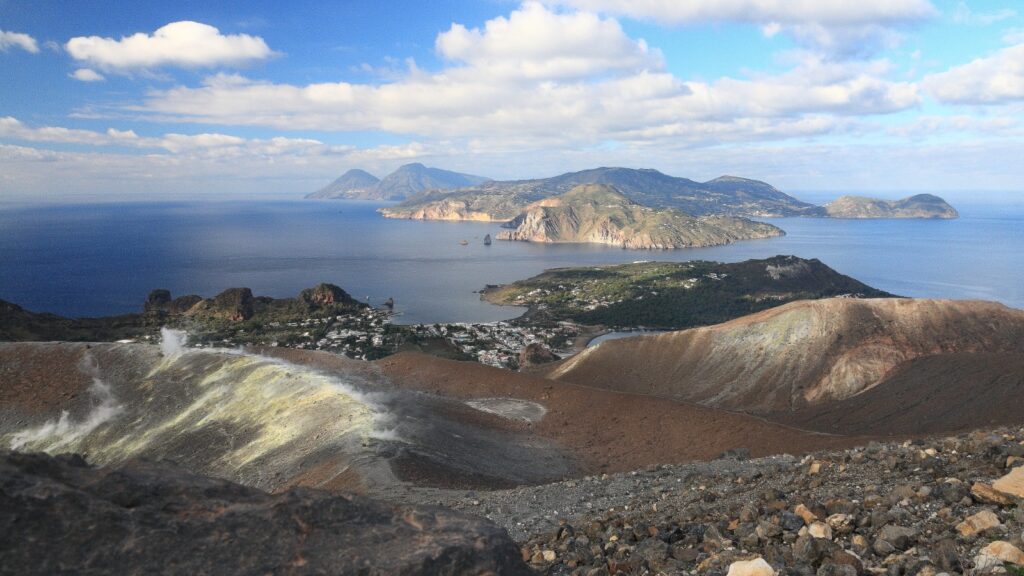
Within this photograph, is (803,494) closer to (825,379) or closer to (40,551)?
(40,551)

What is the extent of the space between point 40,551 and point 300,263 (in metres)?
177

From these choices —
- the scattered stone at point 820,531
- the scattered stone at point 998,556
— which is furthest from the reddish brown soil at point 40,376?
the scattered stone at point 998,556

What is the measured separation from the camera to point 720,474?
16.8 meters

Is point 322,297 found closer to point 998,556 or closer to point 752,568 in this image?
point 752,568

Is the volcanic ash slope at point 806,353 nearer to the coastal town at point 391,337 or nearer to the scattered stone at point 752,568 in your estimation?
the coastal town at point 391,337

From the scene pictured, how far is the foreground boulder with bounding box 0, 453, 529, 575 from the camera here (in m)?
6.38

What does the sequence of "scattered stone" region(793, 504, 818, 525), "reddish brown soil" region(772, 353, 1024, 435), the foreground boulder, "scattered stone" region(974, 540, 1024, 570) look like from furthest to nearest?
"reddish brown soil" region(772, 353, 1024, 435)
"scattered stone" region(793, 504, 818, 525)
the foreground boulder
"scattered stone" region(974, 540, 1024, 570)

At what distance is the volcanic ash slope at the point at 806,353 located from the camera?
134 feet

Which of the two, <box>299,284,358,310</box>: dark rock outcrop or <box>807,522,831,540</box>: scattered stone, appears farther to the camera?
<box>299,284,358,310</box>: dark rock outcrop

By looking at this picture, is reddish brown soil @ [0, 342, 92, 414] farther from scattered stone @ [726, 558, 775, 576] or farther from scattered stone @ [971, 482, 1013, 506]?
scattered stone @ [971, 482, 1013, 506]

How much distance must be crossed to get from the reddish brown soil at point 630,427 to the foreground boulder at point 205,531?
728 inches

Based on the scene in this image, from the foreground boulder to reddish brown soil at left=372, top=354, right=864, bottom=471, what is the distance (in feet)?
60.7

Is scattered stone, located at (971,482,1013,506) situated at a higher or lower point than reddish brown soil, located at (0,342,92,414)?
higher

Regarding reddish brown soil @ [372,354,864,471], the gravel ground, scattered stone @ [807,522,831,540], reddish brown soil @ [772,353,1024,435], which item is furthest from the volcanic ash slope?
scattered stone @ [807,522,831,540]
